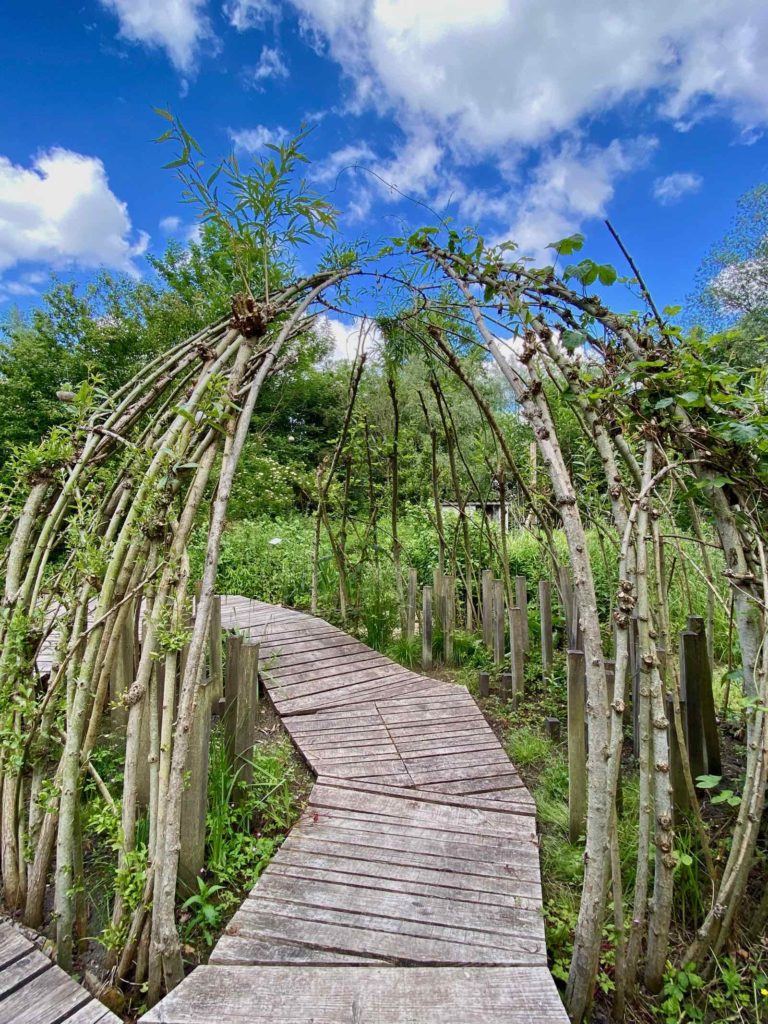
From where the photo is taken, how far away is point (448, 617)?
3574 millimetres

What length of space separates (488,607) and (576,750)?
167 centimetres

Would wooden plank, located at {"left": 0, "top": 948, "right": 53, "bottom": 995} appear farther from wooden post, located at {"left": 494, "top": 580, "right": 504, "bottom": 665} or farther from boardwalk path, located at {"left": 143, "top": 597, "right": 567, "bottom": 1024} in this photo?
wooden post, located at {"left": 494, "top": 580, "right": 504, "bottom": 665}

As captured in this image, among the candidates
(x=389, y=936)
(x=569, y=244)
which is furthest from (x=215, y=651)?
(x=569, y=244)

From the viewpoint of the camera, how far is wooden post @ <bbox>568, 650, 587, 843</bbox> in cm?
174

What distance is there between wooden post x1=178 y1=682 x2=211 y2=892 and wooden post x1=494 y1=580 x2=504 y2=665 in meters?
2.17

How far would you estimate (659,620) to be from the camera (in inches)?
49.8

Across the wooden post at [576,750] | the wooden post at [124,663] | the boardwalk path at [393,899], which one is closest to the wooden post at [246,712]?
the boardwalk path at [393,899]

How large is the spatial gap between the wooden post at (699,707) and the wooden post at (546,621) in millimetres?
960

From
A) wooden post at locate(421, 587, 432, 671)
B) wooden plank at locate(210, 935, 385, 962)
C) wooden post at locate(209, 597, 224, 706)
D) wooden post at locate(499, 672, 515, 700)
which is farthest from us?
wooden post at locate(421, 587, 432, 671)

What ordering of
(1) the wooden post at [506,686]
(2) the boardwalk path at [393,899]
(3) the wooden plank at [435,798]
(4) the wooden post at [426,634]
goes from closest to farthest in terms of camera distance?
(2) the boardwalk path at [393,899], (3) the wooden plank at [435,798], (1) the wooden post at [506,686], (4) the wooden post at [426,634]

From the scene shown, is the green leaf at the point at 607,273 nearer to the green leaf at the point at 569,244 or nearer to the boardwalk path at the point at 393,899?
the green leaf at the point at 569,244

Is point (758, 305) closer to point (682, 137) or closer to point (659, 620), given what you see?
point (682, 137)

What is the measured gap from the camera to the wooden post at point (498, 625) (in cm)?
323

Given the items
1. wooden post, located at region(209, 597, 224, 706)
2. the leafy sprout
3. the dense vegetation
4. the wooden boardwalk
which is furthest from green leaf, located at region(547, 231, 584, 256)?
the wooden boardwalk
